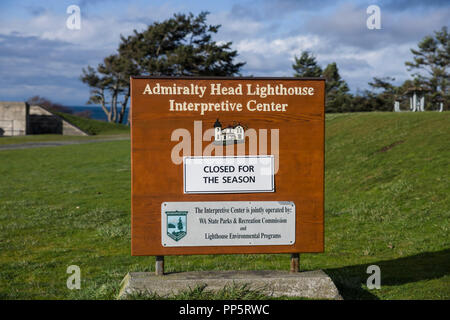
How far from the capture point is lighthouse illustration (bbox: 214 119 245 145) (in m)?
5.44

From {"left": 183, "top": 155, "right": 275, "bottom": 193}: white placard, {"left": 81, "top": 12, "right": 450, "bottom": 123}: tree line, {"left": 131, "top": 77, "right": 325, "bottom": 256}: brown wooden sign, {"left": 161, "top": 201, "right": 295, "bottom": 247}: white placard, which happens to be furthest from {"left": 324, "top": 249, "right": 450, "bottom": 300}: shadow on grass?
{"left": 81, "top": 12, "right": 450, "bottom": 123}: tree line

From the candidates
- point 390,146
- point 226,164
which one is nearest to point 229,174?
point 226,164

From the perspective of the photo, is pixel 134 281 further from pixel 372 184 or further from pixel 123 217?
pixel 372 184

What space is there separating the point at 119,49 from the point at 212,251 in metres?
62.6

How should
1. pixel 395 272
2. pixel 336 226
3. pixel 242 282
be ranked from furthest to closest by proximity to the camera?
pixel 336 226
pixel 395 272
pixel 242 282

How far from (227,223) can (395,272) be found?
2691mm

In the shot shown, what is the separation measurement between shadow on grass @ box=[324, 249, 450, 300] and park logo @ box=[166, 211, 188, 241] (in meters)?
1.94

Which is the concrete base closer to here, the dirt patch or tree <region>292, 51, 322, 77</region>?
the dirt patch

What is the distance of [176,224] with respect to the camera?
5504 millimetres

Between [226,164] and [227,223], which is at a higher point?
[226,164]

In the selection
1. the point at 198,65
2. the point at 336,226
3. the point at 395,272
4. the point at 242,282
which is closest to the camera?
the point at 242,282

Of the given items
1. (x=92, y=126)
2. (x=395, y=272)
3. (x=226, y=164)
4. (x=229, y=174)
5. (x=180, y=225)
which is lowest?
(x=395, y=272)

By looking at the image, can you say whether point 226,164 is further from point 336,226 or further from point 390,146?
point 390,146

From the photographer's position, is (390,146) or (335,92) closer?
(390,146)
